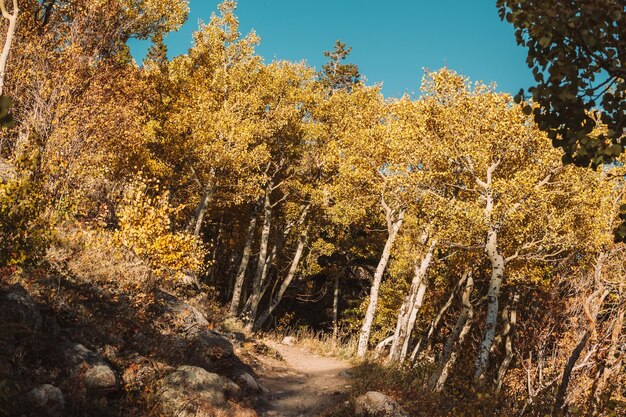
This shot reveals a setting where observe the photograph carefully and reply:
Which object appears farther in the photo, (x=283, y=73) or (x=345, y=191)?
(x=283, y=73)

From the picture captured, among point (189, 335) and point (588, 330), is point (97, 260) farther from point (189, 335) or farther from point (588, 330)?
point (588, 330)

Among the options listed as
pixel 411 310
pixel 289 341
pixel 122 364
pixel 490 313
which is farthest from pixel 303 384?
pixel 289 341

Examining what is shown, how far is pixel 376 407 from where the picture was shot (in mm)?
10719

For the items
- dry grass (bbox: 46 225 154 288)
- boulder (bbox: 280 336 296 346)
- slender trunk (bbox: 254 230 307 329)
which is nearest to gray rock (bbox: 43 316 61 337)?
dry grass (bbox: 46 225 154 288)

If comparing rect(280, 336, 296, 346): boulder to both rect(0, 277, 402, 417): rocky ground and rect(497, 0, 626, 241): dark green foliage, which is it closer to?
rect(0, 277, 402, 417): rocky ground

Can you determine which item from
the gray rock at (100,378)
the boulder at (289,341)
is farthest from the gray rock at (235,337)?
the gray rock at (100,378)

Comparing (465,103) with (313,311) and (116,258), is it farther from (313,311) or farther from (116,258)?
(313,311)

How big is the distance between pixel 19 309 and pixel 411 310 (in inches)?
673

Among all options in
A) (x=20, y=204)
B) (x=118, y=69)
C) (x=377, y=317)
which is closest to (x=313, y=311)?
(x=377, y=317)

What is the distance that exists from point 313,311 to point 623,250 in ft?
92.7

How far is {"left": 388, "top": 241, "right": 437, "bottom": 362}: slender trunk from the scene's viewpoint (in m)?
19.7

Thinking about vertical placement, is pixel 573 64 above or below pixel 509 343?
above

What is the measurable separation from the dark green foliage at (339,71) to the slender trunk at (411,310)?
1447 inches

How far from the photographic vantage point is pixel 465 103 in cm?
1859
